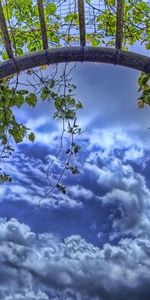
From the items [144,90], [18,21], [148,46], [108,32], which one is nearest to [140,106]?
[144,90]

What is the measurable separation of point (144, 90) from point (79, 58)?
0.94 metres

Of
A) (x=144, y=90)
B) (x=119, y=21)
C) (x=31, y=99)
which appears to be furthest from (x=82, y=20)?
(x=31, y=99)

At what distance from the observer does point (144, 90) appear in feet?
12.5

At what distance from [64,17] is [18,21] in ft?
1.51

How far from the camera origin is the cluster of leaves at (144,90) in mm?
3717

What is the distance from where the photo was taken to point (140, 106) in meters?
3.83

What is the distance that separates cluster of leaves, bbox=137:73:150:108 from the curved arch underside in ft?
2.24

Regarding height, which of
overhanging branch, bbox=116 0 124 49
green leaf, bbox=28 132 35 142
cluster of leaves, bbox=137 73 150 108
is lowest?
overhanging branch, bbox=116 0 124 49

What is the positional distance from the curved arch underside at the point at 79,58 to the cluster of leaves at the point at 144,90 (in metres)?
0.68

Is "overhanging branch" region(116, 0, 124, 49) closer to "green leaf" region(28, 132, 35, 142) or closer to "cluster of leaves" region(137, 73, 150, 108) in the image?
"cluster of leaves" region(137, 73, 150, 108)

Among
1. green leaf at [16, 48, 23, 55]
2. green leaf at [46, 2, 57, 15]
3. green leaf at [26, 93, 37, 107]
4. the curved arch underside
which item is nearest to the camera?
the curved arch underside

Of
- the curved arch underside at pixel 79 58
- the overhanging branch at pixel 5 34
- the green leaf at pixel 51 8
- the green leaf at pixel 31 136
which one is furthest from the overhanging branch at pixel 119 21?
the green leaf at pixel 31 136

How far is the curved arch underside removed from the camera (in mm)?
3002

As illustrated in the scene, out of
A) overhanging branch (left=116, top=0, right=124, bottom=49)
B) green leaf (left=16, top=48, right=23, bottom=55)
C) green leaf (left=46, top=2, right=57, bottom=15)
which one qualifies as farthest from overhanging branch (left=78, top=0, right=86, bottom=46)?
green leaf (left=16, top=48, right=23, bottom=55)
